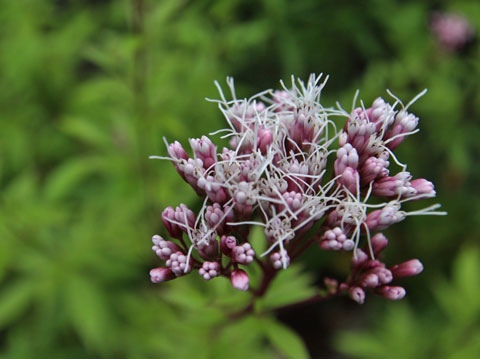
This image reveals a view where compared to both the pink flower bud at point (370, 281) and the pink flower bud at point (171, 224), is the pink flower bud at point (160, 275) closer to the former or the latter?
the pink flower bud at point (171, 224)

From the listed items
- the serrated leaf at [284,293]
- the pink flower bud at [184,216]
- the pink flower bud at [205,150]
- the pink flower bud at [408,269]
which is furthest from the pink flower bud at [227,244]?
the pink flower bud at [408,269]

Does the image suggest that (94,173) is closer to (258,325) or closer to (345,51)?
(345,51)

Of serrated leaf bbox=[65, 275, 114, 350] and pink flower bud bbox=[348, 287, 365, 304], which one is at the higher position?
pink flower bud bbox=[348, 287, 365, 304]

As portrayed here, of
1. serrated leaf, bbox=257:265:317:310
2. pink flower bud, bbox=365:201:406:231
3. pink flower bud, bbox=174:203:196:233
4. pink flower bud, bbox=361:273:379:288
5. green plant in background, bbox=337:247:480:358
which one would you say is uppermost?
pink flower bud, bbox=365:201:406:231

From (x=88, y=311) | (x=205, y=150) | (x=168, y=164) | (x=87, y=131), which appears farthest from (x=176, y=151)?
(x=88, y=311)

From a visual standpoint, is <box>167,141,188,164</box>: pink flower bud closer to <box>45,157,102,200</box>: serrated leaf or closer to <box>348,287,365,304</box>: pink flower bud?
<box>348,287,365,304</box>: pink flower bud

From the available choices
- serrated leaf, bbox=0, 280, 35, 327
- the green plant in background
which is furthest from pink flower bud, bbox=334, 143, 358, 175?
serrated leaf, bbox=0, 280, 35, 327
